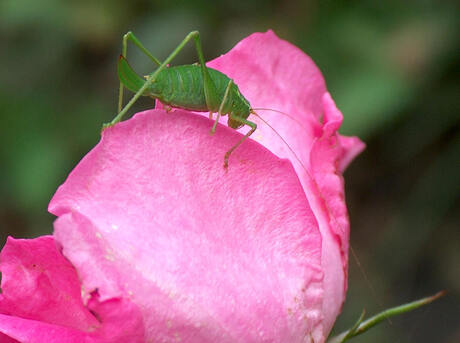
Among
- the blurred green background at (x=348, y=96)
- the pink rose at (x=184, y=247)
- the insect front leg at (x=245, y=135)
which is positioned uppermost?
the insect front leg at (x=245, y=135)

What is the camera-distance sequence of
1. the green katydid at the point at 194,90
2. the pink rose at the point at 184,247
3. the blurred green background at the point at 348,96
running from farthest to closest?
1. the blurred green background at the point at 348,96
2. the green katydid at the point at 194,90
3. the pink rose at the point at 184,247

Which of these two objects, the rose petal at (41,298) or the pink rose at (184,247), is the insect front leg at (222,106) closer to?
the pink rose at (184,247)

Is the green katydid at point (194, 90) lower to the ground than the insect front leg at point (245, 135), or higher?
higher

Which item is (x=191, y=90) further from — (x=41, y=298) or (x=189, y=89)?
(x=41, y=298)

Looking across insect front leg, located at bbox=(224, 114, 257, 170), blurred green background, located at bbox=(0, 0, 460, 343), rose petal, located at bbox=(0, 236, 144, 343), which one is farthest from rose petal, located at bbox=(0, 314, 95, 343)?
blurred green background, located at bbox=(0, 0, 460, 343)

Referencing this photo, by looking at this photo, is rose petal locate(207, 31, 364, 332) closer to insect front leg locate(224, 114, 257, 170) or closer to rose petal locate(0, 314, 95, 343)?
insect front leg locate(224, 114, 257, 170)

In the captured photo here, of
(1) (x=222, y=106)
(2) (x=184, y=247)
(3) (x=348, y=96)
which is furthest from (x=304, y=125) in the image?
(3) (x=348, y=96)

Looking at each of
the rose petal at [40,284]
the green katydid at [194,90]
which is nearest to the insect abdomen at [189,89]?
the green katydid at [194,90]

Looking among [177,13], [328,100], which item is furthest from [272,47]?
[177,13]
